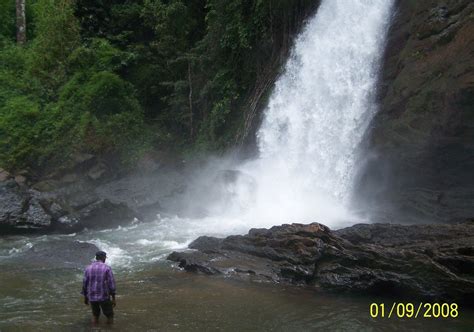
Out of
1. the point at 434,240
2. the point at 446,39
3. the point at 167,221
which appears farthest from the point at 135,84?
the point at 434,240

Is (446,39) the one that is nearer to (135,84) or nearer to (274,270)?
(274,270)

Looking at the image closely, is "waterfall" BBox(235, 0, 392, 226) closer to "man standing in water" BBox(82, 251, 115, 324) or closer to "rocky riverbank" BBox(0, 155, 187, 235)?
"rocky riverbank" BBox(0, 155, 187, 235)

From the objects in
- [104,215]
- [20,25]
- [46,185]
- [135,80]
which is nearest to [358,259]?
[104,215]

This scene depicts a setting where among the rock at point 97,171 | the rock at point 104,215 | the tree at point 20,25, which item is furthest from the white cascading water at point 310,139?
the tree at point 20,25

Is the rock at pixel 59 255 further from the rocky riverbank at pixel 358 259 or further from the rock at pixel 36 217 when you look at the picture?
the rock at pixel 36 217

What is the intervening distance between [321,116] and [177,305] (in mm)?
11117

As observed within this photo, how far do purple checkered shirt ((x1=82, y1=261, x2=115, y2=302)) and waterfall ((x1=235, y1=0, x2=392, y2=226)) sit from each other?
885 cm

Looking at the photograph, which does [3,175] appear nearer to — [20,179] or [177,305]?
[20,179]

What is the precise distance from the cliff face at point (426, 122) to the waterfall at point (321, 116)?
908 mm

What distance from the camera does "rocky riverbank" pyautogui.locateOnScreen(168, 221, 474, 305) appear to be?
908 centimetres

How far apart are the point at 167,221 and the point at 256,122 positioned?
5927 millimetres
